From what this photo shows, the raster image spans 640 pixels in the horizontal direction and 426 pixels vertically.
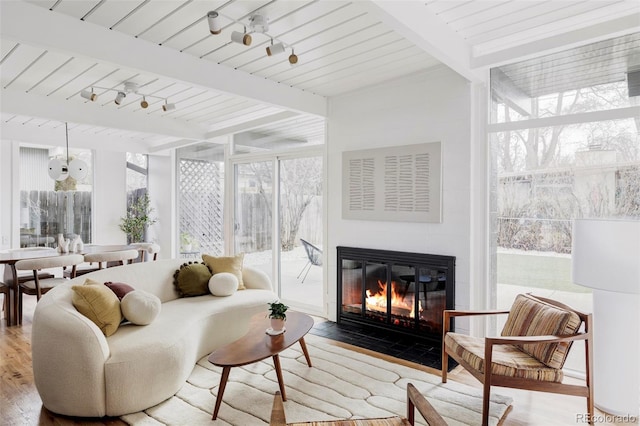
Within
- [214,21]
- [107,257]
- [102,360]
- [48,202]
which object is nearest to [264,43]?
[214,21]

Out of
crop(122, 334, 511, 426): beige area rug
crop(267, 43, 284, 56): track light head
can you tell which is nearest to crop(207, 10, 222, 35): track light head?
crop(267, 43, 284, 56): track light head

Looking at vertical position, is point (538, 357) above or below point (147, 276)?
below

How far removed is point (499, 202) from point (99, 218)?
638 cm

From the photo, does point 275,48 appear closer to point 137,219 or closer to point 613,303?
point 613,303

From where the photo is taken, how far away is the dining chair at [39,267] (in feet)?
13.6

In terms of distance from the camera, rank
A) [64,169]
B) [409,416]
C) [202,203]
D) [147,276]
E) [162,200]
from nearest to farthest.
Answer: [409,416] → [147,276] → [64,169] → [202,203] → [162,200]

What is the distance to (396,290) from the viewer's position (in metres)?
4.01

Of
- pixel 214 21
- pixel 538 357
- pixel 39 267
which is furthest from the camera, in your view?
pixel 39 267

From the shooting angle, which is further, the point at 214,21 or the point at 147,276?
the point at 147,276

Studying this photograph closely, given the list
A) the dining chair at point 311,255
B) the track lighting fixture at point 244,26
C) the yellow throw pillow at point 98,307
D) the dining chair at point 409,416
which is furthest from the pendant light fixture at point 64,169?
the dining chair at point 409,416

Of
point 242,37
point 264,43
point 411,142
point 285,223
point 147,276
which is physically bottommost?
point 147,276

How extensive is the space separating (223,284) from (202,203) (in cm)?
313

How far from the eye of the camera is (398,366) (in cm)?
317

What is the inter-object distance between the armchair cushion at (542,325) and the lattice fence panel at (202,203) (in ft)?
15.2
